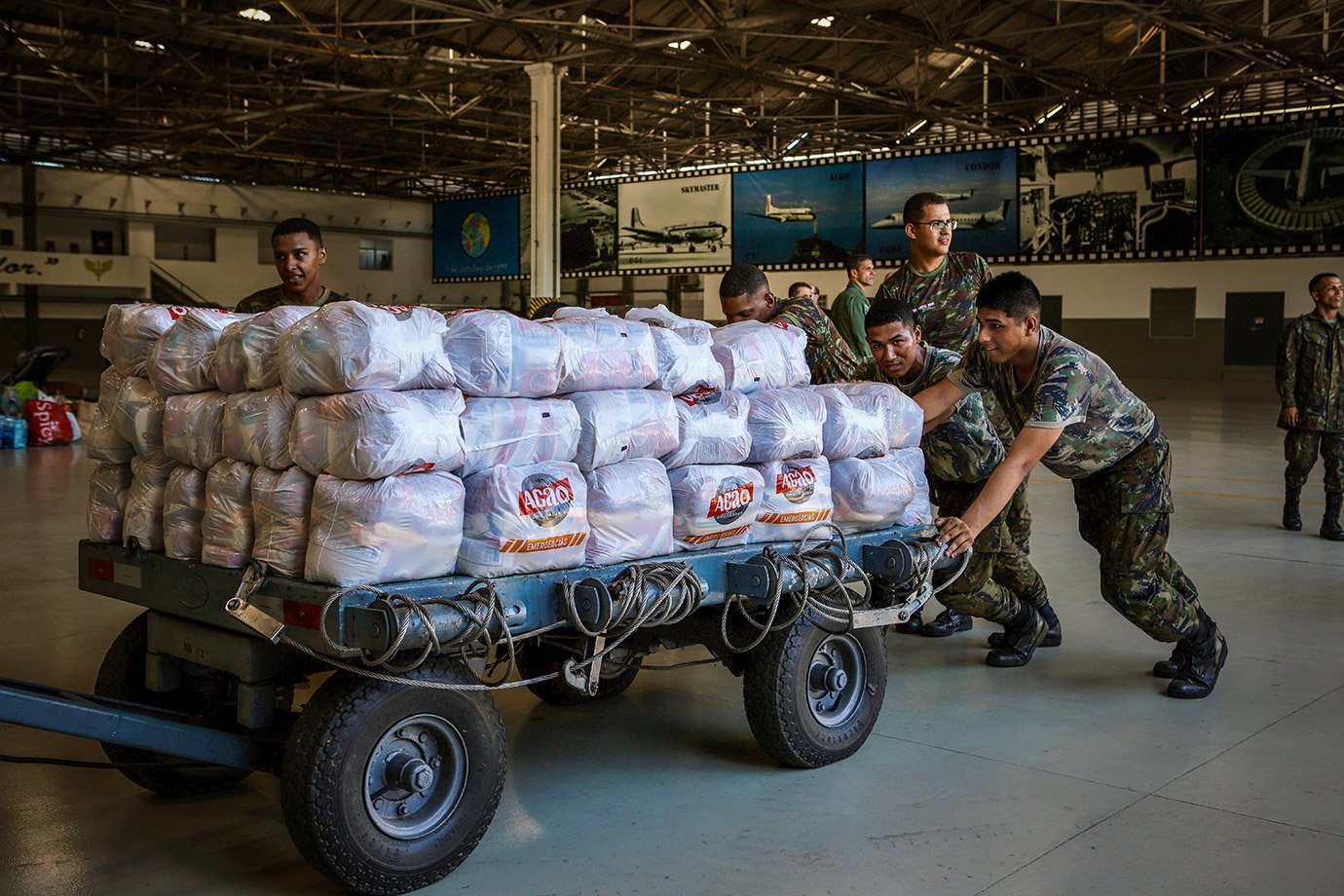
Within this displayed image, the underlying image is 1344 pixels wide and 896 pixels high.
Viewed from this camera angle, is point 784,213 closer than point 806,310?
No

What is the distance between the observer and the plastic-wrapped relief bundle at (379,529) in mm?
3213

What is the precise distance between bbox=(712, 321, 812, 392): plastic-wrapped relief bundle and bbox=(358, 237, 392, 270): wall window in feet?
124

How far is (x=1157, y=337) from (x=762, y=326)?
95.4 ft

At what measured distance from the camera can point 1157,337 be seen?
1225 inches

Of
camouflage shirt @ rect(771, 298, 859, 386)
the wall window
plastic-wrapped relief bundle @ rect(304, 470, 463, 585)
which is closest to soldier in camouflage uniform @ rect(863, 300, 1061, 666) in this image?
camouflage shirt @ rect(771, 298, 859, 386)

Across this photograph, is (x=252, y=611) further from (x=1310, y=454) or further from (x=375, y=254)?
(x=375, y=254)

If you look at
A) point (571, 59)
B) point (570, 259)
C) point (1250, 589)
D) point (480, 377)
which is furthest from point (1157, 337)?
point (480, 377)

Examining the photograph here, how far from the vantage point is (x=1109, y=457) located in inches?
207

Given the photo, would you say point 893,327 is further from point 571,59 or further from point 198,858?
point 571,59

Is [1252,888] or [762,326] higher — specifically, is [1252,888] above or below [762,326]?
below

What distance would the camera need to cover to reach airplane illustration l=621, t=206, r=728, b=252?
68.6 ft

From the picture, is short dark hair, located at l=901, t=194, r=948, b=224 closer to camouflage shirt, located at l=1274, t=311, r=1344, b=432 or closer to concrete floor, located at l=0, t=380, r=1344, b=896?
concrete floor, located at l=0, t=380, r=1344, b=896

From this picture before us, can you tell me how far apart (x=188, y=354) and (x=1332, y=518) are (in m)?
8.45

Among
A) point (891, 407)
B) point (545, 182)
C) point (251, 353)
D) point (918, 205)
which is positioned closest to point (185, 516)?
point (251, 353)
